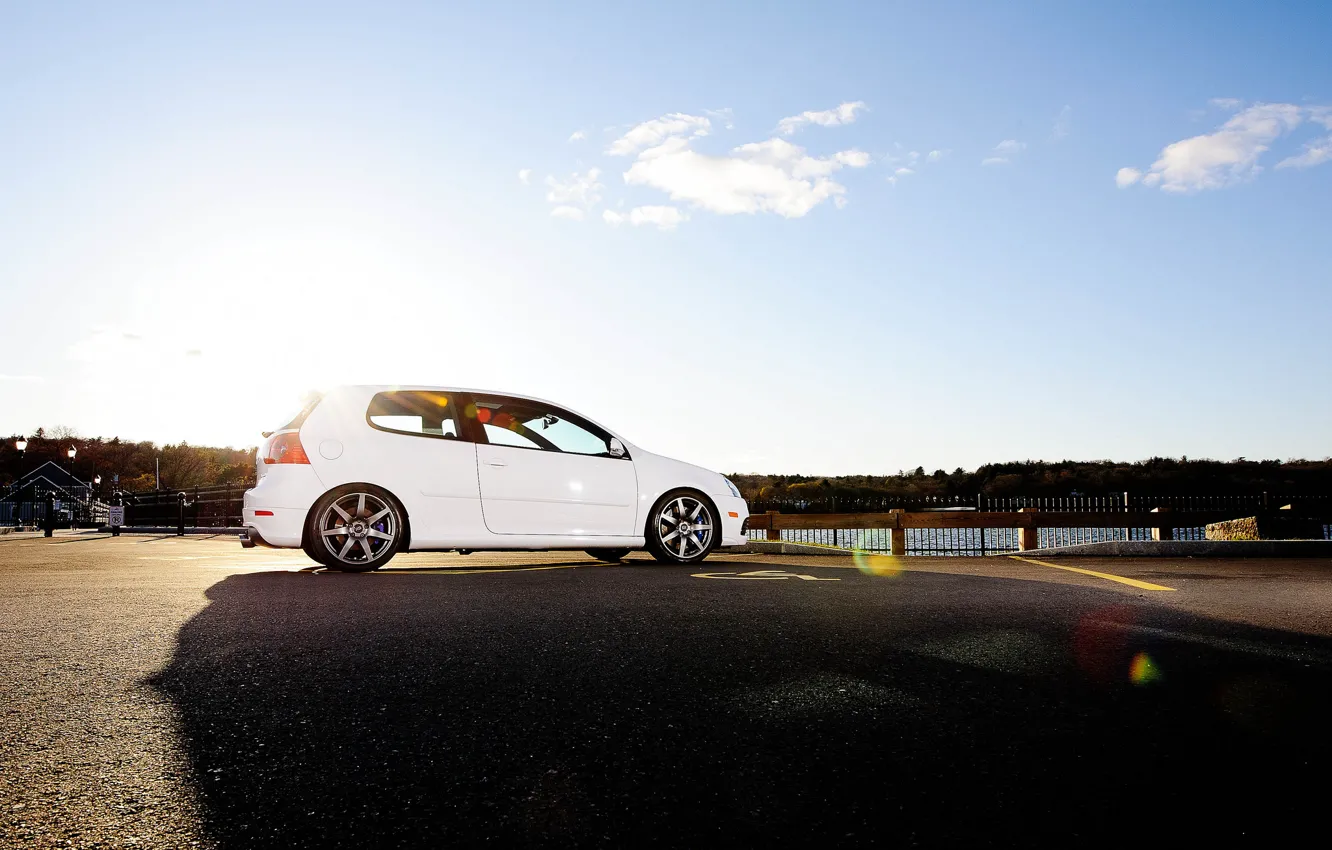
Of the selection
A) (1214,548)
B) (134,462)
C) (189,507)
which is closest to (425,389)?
(1214,548)

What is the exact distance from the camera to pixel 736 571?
9156 millimetres

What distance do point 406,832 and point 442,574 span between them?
6.64m

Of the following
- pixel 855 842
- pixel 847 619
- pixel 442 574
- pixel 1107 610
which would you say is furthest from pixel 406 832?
pixel 442 574

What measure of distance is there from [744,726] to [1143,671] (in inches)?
80.9

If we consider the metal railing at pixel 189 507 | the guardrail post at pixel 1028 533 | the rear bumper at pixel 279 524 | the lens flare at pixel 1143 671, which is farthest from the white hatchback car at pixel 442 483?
the metal railing at pixel 189 507

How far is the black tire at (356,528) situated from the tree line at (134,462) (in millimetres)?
73614

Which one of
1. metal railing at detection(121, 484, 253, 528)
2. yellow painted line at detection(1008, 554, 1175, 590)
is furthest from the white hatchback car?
metal railing at detection(121, 484, 253, 528)

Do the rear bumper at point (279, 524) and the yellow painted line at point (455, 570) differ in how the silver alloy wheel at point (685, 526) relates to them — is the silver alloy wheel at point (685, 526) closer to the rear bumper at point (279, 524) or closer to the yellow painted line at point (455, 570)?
the yellow painted line at point (455, 570)

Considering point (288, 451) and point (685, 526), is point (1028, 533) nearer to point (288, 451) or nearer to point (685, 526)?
point (685, 526)

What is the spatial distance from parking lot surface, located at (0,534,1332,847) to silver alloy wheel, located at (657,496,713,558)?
10.9ft

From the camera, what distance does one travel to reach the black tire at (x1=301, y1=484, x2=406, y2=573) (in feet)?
28.3

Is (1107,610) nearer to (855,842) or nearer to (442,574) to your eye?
(855,842)

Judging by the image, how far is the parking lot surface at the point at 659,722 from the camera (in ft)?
7.65

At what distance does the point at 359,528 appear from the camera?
873cm
